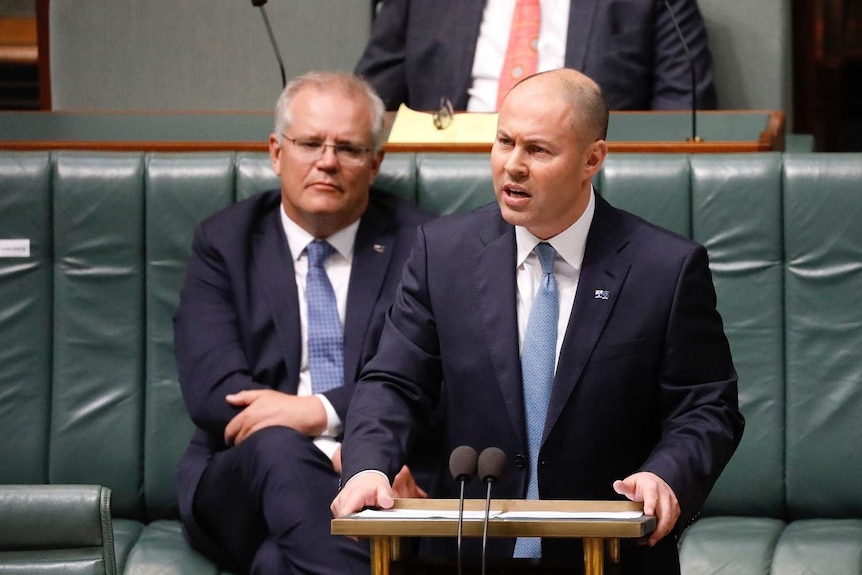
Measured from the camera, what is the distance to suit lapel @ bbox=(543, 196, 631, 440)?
A: 2.29 meters

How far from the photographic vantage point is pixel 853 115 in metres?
5.30

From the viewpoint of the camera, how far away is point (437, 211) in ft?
Answer: 10.4

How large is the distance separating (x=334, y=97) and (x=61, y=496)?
3.63 feet

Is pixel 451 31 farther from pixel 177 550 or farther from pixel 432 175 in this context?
pixel 177 550

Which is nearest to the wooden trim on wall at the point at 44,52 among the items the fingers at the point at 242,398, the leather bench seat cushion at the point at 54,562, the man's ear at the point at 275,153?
the man's ear at the point at 275,153

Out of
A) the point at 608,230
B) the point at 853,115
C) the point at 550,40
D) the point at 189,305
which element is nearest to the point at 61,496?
the point at 189,305

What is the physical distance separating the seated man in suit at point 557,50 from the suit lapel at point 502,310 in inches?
60.7

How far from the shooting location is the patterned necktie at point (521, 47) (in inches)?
154

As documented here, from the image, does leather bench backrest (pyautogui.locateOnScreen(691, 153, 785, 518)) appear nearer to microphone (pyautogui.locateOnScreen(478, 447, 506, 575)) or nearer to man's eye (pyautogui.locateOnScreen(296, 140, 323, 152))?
man's eye (pyautogui.locateOnScreen(296, 140, 323, 152))

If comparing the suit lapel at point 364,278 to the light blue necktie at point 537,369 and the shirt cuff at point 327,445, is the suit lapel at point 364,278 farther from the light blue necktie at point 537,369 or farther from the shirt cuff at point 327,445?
the light blue necktie at point 537,369

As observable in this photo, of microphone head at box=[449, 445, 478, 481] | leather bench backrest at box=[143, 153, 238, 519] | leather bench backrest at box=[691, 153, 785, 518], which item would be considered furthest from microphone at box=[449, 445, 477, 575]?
leather bench backrest at box=[143, 153, 238, 519]

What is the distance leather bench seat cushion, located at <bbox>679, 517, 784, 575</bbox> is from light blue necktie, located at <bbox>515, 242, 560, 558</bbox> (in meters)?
0.57

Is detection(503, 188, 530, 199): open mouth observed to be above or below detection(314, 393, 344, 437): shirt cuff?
above

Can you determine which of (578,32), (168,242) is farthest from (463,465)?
(578,32)
